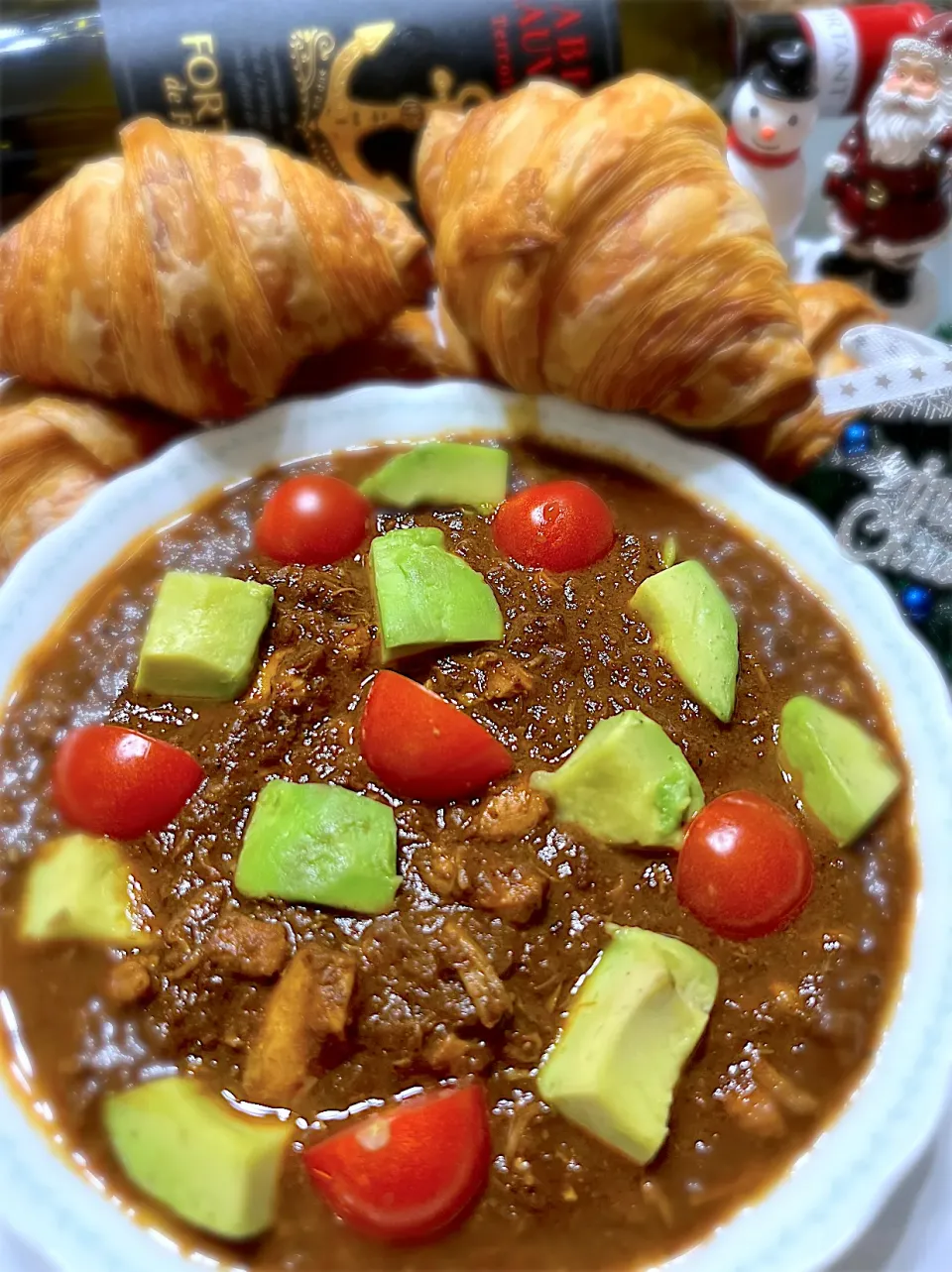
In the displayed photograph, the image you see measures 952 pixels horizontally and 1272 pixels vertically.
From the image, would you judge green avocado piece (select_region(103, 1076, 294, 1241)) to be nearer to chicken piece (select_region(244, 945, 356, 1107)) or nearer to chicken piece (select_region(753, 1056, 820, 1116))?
chicken piece (select_region(244, 945, 356, 1107))

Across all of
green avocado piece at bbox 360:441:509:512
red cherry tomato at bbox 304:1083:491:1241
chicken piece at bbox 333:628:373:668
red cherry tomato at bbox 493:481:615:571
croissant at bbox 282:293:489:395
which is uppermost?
croissant at bbox 282:293:489:395

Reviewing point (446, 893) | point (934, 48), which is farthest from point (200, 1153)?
point (934, 48)

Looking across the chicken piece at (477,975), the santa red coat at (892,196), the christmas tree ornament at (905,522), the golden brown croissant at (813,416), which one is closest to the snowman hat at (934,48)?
the santa red coat at (892,196)

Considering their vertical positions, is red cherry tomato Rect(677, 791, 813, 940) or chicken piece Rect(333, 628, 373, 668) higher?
chicken piece Rect(333, 628, 373, 668)

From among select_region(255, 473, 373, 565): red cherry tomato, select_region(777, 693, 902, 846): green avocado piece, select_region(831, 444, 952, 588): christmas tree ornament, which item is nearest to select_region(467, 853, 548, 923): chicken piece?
select_region(777, 693, 902, 846): green avocado piece

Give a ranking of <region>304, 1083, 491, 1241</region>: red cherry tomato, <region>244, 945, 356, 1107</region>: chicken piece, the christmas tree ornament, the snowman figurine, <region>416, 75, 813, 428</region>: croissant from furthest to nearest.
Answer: the snowman figurine → the christmas tree ornament → <region>416, 75, 813, 428</region>: croissant → <region>244, 945, 356, 1107</region>: chicken piece → <region>304, 1083, 491, 1241</region>: red cherry tomato

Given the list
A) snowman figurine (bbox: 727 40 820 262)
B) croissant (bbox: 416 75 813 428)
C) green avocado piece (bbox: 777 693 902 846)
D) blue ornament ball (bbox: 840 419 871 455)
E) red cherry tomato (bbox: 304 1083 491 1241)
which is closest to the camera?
red cherry tomato (bbox: 304 1083 491 1241)

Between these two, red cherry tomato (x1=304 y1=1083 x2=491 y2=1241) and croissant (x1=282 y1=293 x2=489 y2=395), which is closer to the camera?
red cherry tomato (x1=304 y1=1083 x2=491 y2=1241)

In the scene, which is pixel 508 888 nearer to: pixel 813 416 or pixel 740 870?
pixel 740 870
